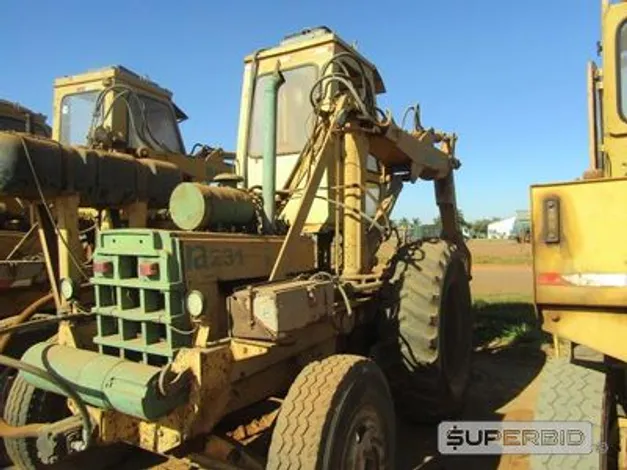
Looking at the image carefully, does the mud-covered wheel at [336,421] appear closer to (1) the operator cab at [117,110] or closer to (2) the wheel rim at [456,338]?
(2) the wheel rim at [456,338]

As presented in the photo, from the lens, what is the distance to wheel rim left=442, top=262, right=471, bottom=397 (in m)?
5.50

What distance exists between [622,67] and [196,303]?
2.65 meters

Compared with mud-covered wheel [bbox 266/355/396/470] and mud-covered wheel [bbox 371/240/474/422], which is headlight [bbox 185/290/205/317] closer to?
mud-covered wheel [bbox 266/355/396/470]

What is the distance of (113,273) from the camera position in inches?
144

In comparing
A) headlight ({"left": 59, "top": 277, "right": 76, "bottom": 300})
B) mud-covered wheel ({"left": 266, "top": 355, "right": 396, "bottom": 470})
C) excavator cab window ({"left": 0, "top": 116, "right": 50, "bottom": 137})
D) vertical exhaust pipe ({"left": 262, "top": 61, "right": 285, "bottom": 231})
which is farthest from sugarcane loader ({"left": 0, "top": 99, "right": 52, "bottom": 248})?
mud-covered wheel ({"left": 266, "top": 355, "right": 396, "bottom": 470})

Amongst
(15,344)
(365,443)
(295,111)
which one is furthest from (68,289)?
(295,111)

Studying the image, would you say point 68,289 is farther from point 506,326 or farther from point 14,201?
point 506,326

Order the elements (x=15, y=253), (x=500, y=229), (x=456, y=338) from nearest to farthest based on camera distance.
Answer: (x=15, y=253) < (x=456, y=338) < (x=500, y=229)

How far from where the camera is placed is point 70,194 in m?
4.36

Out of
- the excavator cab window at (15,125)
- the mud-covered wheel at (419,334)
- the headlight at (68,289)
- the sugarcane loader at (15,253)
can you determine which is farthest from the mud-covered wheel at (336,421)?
the excavator cab window at (15,125)

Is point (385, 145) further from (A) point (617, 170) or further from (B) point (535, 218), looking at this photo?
(B) point (535, 218)

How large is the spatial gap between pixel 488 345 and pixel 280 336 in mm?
Result: 5604

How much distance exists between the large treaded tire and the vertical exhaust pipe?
1974mm

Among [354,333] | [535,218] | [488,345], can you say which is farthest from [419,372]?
[488,345]
